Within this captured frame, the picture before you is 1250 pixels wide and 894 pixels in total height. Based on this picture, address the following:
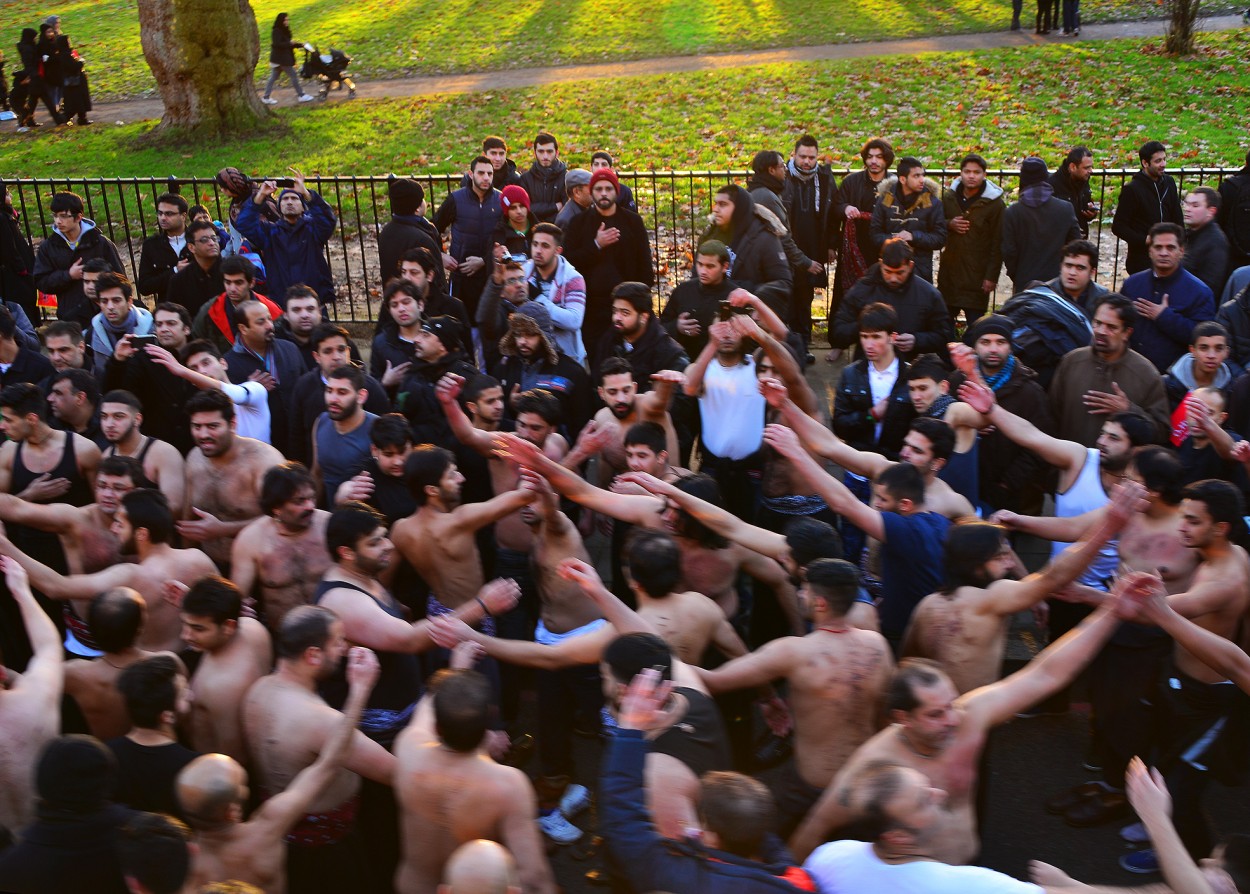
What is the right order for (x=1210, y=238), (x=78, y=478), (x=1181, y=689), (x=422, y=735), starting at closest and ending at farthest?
1. (x=422, y=735)
2. (x=1181, y=689)
3. (x=78, y=478)
4. (x=1210, y=238)

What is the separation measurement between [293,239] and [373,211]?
4186mm

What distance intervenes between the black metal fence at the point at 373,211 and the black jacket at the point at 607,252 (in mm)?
2535

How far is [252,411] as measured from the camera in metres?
7.25

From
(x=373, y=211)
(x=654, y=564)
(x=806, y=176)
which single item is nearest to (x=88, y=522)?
(x=654, y=564)

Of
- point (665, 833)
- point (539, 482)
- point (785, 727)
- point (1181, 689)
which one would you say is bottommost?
point (785, 727)

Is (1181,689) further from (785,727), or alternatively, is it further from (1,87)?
(1,87)

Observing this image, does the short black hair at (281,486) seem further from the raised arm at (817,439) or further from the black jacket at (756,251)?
the black jacket at (756,251)

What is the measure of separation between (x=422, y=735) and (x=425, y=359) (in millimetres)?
3484

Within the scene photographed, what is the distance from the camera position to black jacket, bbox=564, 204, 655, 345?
955cm

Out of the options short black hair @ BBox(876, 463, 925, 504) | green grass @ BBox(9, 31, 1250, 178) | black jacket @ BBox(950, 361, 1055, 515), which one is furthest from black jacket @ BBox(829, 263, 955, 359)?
green grass @ BBox(9, 31, 1250, 178)

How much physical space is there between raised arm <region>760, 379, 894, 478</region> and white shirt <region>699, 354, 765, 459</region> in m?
0.51

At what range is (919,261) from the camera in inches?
400

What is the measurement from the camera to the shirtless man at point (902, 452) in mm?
5848

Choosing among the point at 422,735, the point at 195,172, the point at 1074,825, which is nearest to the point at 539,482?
the point at 422,735
